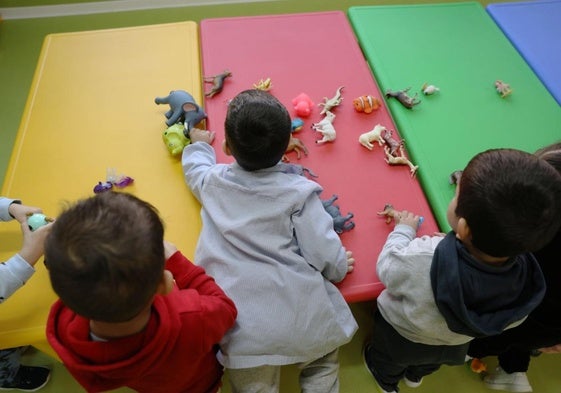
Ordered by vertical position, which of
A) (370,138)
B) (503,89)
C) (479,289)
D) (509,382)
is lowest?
(509,382)

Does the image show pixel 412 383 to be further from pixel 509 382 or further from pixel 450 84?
pixel 450 84

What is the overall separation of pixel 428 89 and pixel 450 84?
0.12 meters

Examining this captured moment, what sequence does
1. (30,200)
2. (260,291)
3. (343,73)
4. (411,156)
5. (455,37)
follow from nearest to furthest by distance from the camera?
(260,291) < (30,200) < (411,156) < (343,73) < (455,37)

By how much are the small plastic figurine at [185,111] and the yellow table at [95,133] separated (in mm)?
82

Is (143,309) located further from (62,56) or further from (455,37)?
(455,37)

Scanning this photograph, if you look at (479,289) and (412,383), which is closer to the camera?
(479,289)

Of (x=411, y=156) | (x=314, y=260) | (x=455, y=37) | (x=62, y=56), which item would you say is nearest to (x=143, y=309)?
(x=314, y=260)

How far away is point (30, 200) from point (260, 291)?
2.25 feet

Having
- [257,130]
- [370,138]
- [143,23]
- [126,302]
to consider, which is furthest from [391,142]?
[143,23]

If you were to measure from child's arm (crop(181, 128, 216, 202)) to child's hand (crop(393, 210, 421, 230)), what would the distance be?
20.5 inches

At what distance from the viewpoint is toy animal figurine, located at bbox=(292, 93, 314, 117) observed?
1.38m

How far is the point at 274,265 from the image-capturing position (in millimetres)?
979

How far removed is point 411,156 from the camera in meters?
1.34

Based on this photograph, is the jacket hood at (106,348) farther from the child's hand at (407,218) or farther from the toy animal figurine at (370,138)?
the toy animal figurine at (370,138)
